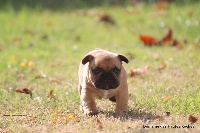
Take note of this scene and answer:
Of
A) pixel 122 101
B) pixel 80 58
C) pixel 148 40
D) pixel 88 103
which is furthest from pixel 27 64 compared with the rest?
pixel 122 101

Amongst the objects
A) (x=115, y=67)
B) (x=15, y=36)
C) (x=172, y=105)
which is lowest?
(x=15, y=36)

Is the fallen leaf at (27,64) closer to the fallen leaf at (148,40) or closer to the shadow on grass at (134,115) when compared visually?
the fallen leaf at (148,40)

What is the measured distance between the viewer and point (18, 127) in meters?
4.90

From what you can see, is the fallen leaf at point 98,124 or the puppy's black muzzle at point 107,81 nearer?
the fallen leaf at point 98,124

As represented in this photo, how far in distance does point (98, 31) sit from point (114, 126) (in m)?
6.70

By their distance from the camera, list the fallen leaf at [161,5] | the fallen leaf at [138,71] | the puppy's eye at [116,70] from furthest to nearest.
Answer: the fallen leaf at [161,5], the fallen leaf at [138,71], the puppy's eye at [116,70]

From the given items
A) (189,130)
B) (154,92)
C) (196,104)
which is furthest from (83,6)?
(189,130)

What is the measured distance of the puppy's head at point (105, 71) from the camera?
16.6 feet

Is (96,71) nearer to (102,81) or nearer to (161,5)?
(102,81)

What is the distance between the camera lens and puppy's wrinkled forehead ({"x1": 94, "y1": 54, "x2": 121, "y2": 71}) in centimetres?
511

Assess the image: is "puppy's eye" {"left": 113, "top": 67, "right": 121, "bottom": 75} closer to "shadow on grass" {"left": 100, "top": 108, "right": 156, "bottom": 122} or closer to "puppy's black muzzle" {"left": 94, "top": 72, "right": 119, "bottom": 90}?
"puppy's black muzzle" {"left": 94, "top": 72, "right": 119, "bottom": 90}

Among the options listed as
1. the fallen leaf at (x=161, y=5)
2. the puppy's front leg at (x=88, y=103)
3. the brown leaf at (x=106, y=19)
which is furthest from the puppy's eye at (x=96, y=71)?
the fallen leaf at (x=161, y=5)

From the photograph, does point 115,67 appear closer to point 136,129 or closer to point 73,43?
point 136,129

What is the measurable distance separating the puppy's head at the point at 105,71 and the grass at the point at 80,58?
0.35 meters
